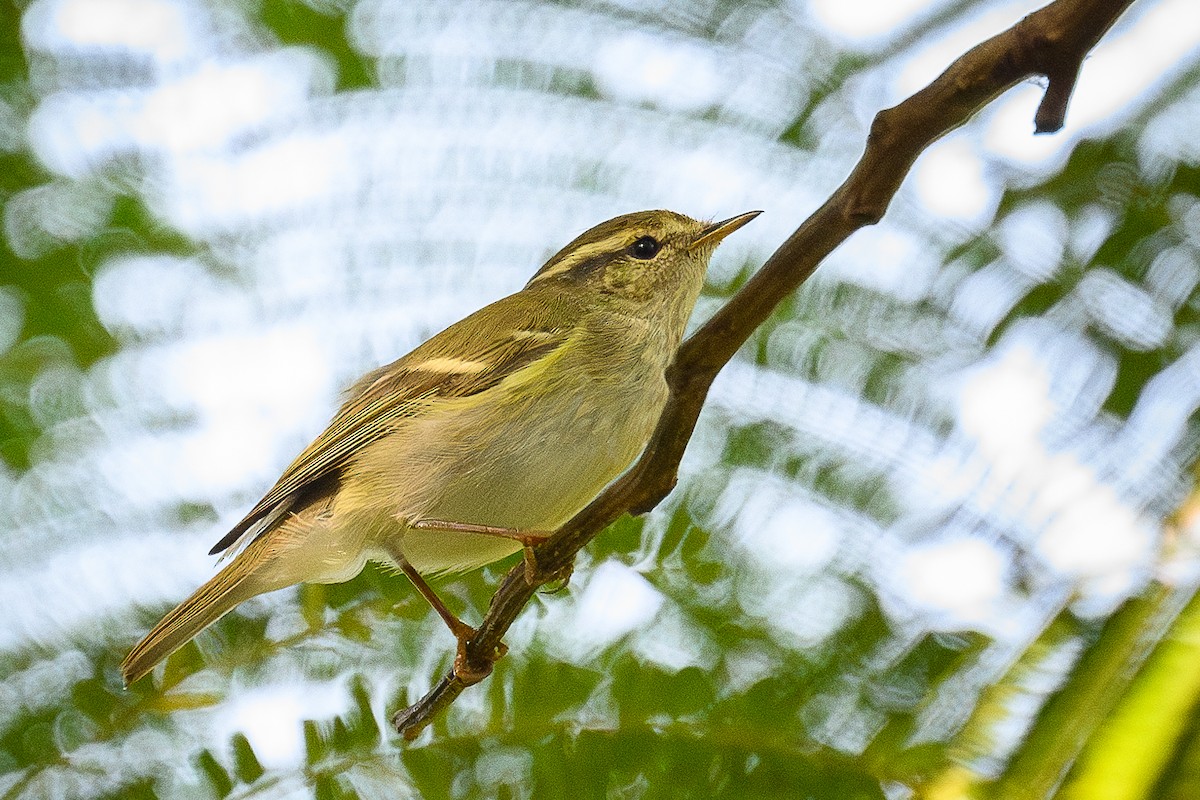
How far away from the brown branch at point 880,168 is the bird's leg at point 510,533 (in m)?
0.29

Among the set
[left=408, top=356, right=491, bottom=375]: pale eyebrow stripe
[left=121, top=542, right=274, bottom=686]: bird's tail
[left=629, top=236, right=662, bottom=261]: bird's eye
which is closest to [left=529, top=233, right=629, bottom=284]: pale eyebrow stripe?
[left=629, top=236, right=662, bottom=261]: bird's eye

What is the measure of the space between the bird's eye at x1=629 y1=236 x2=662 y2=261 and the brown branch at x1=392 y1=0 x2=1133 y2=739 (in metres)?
1.31

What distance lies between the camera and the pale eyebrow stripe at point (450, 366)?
253 cm

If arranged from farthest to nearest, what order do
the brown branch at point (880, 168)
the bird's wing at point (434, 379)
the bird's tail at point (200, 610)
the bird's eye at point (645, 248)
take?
1. the bird's eye at point (645, 248)
2. the bird's wing at point (434, 379)
3. the bird's tail at point (200, 610)
4. the brown branch at point (880, 168)

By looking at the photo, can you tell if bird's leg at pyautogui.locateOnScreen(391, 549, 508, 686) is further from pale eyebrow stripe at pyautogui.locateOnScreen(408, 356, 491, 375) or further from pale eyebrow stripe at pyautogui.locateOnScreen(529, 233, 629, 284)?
pale eyebrow stripe at pyautogui.locateOnScreen(529, 233, 629, 284)

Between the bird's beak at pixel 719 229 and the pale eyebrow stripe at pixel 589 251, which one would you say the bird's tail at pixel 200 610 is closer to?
the pale eyebrow stripe at pixel 589 251

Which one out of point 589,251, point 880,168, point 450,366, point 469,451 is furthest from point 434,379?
point 880,168

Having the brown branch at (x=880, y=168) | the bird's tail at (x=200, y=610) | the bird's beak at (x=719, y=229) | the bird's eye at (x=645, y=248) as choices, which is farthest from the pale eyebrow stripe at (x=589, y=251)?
the brown branch at (x=880, y=168)

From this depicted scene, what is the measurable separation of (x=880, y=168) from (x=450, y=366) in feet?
4.93

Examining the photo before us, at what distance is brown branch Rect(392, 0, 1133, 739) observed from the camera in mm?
1104

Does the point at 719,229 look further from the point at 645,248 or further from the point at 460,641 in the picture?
the point at 460,641

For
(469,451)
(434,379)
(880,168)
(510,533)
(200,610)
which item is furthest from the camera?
(434,379)

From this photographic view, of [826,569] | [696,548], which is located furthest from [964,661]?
[696,548]

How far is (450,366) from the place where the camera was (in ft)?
8.45
